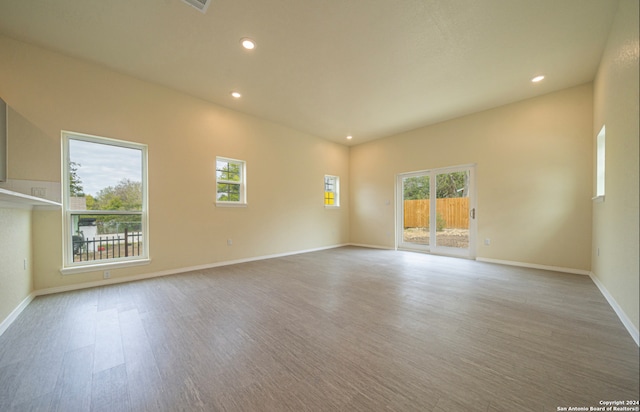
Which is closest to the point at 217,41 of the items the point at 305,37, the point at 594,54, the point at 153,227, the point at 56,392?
the point at 305,37

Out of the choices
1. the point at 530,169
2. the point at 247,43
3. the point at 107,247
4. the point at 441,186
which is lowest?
the point at 107,247

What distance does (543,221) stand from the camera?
13.4 ft

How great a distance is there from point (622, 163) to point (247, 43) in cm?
413

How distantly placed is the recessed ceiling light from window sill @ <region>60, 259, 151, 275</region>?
349 cm

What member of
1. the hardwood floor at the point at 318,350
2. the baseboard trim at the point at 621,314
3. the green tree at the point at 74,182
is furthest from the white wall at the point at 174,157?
the baseboard trim at the point at 621,314

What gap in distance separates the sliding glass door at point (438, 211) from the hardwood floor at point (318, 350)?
2072 mm

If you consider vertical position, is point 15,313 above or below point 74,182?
below

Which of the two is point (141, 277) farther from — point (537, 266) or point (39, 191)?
point (537, 266)

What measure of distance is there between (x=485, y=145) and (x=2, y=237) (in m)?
7.14

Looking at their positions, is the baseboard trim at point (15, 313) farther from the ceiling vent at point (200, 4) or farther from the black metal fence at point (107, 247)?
the ceiling vent at point (200, 4)

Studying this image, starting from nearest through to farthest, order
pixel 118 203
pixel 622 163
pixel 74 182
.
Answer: pixel 622 163 < pixel 74 182 < pixel 118 203

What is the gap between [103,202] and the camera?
340 cm

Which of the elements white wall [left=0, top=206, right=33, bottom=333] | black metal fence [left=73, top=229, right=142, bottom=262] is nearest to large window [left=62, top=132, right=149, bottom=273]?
black metal fence [left=73, top=229, right=142, bottom=262]

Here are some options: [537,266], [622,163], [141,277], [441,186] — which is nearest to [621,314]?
[622,163]
